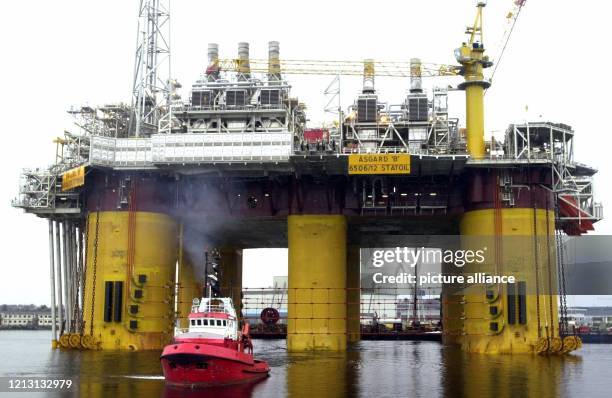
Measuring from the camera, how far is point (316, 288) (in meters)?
54.2

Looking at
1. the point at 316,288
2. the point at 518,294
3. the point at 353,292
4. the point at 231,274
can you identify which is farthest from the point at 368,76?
the point at 231,274

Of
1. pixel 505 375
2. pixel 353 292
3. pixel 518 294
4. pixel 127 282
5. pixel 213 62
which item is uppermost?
pixel 213 62

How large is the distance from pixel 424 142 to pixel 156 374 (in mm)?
27608

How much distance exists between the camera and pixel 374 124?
5872cm

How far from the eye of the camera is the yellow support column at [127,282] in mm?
54875

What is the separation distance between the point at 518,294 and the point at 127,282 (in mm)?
26744

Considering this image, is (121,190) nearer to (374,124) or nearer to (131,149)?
(131,149)

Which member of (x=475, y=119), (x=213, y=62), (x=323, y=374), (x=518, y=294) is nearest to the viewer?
(x=323, y=374)

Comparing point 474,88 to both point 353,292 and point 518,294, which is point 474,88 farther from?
point 353,292

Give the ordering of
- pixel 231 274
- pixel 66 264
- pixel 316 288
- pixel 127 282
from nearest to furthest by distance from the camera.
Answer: pixel 316 288, pixel 127 282, pixel 66 264, pixel 231 274

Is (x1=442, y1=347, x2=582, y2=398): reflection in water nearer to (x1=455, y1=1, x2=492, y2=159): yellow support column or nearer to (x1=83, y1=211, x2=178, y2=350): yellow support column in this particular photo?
(x1=455, y1=1, x2=492, y2=159): yellow support column

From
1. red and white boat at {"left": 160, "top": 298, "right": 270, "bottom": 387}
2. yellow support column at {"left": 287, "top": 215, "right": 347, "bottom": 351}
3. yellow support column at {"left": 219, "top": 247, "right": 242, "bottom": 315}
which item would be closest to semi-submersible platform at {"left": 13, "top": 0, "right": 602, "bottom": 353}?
yellow support column at {"left": 287, "top": 215, "right": 347, "bottom": 351}

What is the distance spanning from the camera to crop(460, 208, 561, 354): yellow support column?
171 ft

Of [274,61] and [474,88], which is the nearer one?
[474,88]
